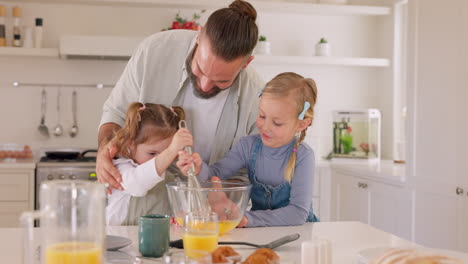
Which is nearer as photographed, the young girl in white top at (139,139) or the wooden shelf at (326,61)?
the young girl in white top at (139,139)

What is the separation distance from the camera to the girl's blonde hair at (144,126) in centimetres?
219

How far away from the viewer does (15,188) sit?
13.6ft

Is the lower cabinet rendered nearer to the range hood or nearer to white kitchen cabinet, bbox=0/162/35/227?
white kitchen cabinet, bbox=0/162/35/227

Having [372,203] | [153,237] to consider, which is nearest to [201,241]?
[153,237]

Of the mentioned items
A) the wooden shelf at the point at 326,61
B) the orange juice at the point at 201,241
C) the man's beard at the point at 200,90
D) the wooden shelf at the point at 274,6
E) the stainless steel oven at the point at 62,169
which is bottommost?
the stainless steel oven at the point at 62,169

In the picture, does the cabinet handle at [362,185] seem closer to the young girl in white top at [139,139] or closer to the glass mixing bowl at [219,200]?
the young girl in white top at [139,139]

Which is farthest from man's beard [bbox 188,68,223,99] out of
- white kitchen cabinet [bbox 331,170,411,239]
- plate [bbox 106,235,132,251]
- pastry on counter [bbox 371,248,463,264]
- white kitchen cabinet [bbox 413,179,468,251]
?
white kitchen cabinet [bbox 331,170,411,239]

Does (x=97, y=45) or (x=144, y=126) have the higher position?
(x=97, y=45)

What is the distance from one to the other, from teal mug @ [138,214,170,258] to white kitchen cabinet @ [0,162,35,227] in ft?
9.51

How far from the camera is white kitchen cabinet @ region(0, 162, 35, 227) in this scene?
163 inches

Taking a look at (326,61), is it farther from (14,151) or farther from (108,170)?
(108,170)

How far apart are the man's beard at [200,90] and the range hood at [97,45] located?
227 centimetres

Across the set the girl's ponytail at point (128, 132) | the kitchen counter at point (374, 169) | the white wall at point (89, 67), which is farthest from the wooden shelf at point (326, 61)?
the girl's ponytail at point (128, 132)

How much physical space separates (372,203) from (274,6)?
165 cm
